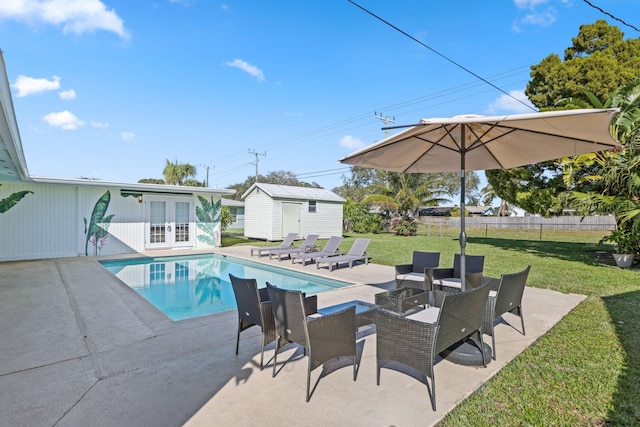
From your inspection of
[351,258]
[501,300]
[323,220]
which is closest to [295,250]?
[351,258]

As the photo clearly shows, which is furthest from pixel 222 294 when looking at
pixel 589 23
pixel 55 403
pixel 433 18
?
pixel 589 23

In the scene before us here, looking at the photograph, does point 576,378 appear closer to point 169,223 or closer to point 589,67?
point 589,67

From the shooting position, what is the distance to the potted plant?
941 cm

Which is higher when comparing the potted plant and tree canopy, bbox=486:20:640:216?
tree canopy, bbox=486:20:640:216

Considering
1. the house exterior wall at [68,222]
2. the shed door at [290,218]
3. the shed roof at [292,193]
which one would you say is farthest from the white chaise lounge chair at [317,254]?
the shed roof at [292,193]

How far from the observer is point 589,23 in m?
13.6

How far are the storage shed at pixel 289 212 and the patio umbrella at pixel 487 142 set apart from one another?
13082 mm

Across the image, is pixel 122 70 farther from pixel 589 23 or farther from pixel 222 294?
pixel 589 23

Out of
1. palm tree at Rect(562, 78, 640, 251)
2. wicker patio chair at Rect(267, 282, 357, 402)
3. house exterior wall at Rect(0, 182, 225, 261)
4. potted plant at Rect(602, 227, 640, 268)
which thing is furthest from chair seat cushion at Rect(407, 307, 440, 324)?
house exterior wall at Rect(0, 182, 225, 261)

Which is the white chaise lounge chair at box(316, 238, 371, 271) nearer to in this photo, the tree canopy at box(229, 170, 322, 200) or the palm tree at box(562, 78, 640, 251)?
the palm tree at box(562, 78, 640, 251)

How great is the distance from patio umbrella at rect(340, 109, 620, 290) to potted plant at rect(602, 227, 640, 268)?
7.17 m

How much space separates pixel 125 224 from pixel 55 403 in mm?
12022

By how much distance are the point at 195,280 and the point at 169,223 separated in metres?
6.02

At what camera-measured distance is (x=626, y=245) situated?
9469mm
